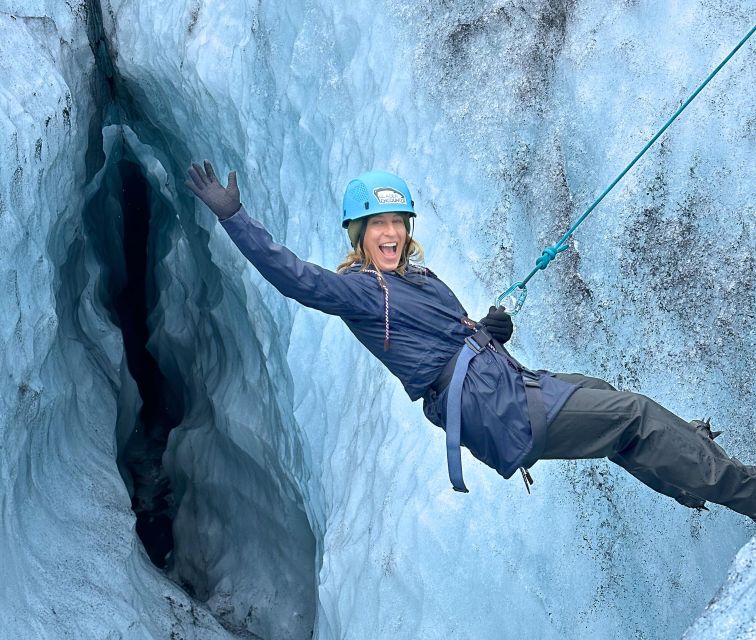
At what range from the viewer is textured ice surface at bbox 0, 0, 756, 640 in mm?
2902

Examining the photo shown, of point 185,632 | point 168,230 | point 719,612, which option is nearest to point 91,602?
point 185,632

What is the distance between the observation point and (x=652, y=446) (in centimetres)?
227

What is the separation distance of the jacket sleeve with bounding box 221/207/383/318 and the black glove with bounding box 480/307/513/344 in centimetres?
32

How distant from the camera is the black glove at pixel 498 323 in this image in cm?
246

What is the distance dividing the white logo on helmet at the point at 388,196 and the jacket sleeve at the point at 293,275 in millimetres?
257

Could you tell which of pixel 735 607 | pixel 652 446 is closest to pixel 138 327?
pixel 652 446

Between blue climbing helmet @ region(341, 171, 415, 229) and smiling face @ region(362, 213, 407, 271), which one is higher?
blue climbing helmet @ region(341, 171, 415, 229)

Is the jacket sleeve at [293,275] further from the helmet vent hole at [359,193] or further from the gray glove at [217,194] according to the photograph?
the helmet vent hole at [359,193]

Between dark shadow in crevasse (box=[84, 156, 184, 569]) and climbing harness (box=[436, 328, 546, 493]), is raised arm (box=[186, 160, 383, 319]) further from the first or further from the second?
dark shadow in crevasse (box=[84, 156, 184, 569])

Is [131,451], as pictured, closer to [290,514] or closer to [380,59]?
[290,514]

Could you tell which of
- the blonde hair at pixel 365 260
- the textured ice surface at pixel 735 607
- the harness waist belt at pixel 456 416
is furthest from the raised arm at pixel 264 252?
the textured ice surface at pixel 735 607

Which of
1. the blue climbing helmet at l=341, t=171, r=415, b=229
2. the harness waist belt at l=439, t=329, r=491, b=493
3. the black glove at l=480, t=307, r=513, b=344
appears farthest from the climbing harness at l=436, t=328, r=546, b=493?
the blue climbing helmet at l=341, t=171, r=415, b=229

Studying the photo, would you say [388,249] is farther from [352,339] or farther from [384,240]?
[352,339]

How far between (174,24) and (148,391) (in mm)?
4071
